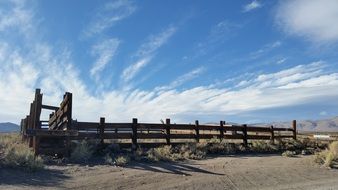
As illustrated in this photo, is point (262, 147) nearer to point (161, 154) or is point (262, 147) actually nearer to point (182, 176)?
point (161, 154)

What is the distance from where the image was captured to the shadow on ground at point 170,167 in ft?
50.2

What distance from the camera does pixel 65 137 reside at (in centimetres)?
1736

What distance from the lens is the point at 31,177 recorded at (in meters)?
13.0

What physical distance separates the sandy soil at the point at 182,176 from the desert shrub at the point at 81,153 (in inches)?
55.3

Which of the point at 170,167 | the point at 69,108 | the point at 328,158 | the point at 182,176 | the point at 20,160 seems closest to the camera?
the point at 20,160

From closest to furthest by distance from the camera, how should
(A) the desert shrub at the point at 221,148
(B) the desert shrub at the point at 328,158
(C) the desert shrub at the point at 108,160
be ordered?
(C) the desert shrub at the point at 108,160
(B) the desert shrub at the point at 328,158
(A) the desert shrub at the point at 221,148

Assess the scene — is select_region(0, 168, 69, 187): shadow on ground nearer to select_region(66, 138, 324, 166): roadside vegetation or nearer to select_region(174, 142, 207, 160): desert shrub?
select_region(66, 138, 324, 166): roadside vegetation

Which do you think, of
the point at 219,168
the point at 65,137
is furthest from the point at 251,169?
the point at 65,137

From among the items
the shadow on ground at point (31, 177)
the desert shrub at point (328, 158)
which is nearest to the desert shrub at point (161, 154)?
the shadow on ground at point (31, 177)

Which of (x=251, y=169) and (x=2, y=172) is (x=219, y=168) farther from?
(x=2, y=172)

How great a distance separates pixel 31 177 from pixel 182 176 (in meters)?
4.95

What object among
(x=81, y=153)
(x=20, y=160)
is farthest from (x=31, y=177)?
(x=81, y=153)

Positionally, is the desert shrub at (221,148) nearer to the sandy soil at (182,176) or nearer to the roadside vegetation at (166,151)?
the roadside vegetation at (166,151)

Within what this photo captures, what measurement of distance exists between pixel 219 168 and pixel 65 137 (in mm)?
6361
